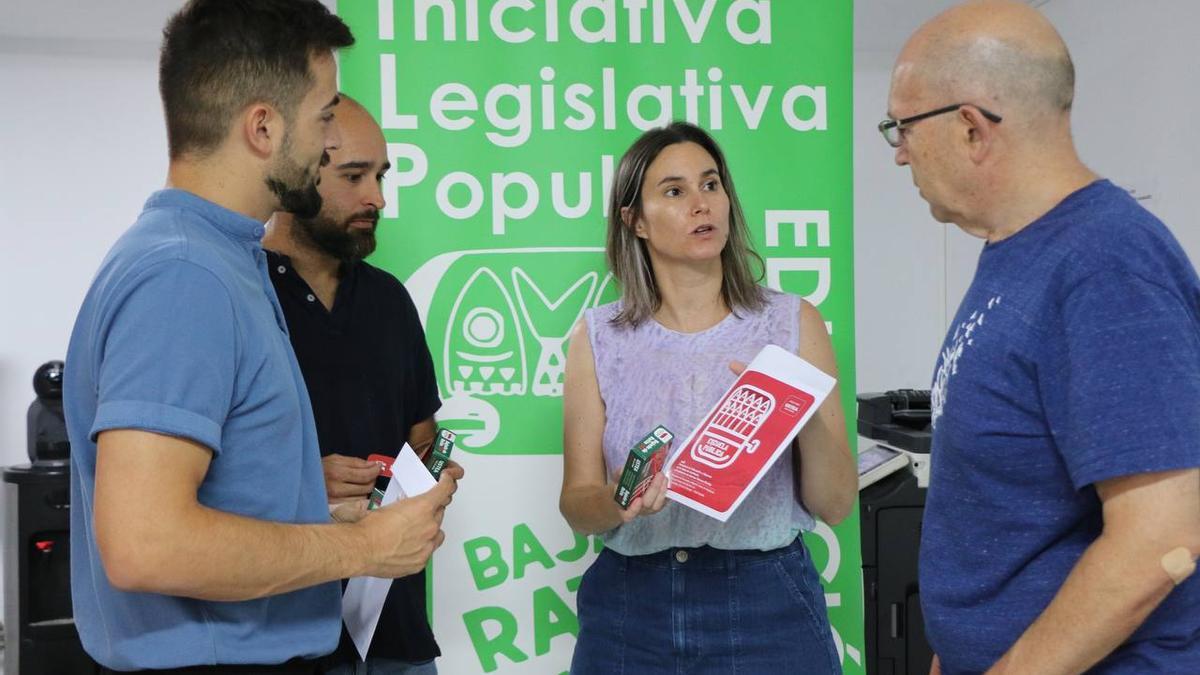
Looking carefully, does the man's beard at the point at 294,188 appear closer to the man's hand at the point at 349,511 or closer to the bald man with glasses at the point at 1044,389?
the man's hand at the point at 349,511

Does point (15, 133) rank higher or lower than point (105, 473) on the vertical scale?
higher

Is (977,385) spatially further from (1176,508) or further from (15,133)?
(15,133)

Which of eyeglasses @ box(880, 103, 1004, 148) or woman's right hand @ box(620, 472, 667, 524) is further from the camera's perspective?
woman's right hand @ box(620, 472, 667, 524)

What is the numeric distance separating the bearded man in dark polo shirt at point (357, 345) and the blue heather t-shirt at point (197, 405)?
0.53m

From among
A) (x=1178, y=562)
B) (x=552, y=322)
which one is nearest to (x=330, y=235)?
(x=552, y=322)

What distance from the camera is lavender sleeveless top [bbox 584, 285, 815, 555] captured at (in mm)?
1934

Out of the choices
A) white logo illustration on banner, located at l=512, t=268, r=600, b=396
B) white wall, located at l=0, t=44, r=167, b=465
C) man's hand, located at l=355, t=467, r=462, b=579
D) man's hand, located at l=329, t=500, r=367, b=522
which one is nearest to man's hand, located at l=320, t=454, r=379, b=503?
man's hand, located at l=329, t=500, r=367, b=522

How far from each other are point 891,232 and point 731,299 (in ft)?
13.0

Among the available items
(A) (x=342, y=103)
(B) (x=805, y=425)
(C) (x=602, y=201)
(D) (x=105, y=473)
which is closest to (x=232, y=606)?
(D) (x=105, y=473)

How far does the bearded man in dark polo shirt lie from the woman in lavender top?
31 cm

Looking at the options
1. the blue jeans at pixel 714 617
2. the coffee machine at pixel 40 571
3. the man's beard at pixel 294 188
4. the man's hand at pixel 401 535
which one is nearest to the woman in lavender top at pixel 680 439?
the blue jeans at pixel 714 617

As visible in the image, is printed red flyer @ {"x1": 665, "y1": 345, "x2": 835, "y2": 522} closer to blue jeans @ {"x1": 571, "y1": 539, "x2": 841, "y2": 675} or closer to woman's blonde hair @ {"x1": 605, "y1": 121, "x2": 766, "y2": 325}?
blue jeans @ {"x1": 571, "y1": 539, "x2": 841, "y2": 675}

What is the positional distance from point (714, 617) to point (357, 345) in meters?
0.83

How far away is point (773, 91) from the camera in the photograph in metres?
2.54
